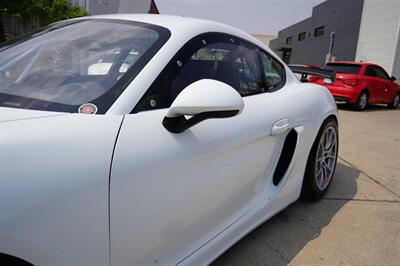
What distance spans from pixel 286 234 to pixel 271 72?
114cm

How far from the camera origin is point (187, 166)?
52.6 inches

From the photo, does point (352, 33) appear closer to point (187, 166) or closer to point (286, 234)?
point (286, 234)

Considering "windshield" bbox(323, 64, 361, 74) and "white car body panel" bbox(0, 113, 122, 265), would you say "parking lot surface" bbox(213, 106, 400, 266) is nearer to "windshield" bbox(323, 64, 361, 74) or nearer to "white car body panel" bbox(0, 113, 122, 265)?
"white car body panel" bbox(0, 113, 122, 265)

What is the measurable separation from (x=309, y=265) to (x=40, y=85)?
1.74 metres

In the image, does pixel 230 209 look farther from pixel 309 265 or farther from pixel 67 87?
pixel 67 87

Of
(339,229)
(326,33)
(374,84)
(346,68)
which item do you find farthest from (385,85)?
(326,33)

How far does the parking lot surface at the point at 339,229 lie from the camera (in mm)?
2082

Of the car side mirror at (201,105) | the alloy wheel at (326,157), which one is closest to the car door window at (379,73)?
the alloy wheel at (326,157)

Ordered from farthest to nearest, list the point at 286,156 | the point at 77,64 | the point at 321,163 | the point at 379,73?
the point at 379,73
the point at 321,163
the point at 286,156
the point at 77,64

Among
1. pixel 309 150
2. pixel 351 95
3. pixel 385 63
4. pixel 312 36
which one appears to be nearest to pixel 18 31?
pixel 351 95

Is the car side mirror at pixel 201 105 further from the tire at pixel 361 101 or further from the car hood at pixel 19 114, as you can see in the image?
the tire at pixel 361 101

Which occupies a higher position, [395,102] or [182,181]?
[182,181]

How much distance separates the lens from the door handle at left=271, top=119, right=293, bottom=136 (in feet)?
6.36

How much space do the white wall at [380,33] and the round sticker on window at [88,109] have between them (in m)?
18.0
